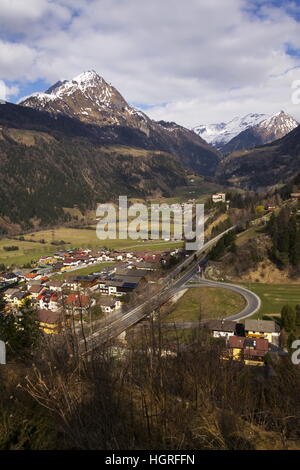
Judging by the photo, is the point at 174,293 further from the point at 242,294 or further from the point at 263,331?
the point at 263,331

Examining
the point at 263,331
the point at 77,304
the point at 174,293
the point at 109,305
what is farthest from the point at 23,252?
the point at 77,304

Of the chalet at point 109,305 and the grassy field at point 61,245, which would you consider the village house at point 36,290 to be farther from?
the grassy field at point 61,245

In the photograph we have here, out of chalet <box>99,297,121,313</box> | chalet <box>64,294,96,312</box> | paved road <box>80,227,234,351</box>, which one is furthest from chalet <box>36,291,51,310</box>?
chalet <box>64,294,96,312</box>

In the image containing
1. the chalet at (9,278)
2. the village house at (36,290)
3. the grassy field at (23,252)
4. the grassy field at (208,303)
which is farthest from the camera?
the grassy field at (23,252)

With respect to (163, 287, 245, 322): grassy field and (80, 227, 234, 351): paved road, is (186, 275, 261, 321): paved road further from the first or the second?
(80, 227, 234, 351): paved road

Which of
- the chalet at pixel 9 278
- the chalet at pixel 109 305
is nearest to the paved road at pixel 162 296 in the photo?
the chalet at pixel 109 305
